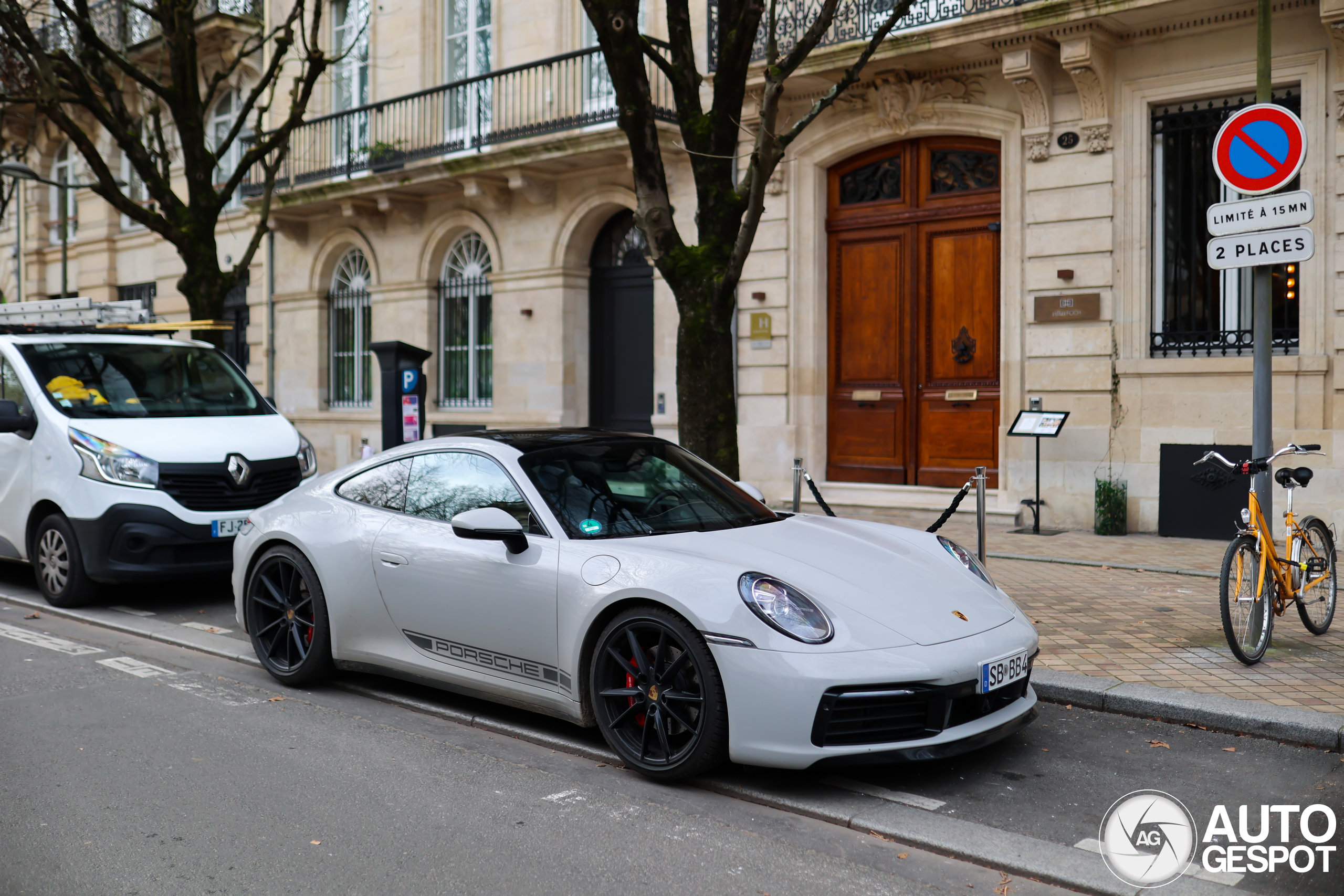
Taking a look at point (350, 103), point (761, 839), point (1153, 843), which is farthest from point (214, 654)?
point (350, 103)

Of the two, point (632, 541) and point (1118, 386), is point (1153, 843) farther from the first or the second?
point (1118, 386)

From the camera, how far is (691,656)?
4.52 metres

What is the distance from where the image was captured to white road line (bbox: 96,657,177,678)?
21.7 feet

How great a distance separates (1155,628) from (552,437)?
13.1 feet

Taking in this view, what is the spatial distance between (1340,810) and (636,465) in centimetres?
324

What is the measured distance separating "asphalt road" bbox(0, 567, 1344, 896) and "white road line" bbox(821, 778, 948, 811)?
0.03m

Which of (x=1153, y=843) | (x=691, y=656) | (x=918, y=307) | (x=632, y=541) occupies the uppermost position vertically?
(x=918, y=307)

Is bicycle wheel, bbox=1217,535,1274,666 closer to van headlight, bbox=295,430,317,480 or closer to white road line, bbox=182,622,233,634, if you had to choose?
white road line, bbox=182,622,233,634

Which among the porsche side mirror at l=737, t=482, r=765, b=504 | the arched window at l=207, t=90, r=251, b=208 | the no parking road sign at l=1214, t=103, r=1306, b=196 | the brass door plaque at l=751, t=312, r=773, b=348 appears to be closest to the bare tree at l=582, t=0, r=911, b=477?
the porsche side mirror at l=737, t=482, r=765, b=504

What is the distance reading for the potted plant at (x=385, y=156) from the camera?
1892 cm

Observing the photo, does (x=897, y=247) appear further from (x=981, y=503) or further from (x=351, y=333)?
(x=351, y=333)

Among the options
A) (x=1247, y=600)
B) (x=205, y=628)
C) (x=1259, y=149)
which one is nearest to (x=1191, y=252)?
(x=1259, y=149)

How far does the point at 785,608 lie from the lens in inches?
179

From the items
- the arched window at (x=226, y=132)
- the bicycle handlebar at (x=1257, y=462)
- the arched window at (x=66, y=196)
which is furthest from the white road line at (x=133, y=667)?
the arched window at (x=66, y=196)
